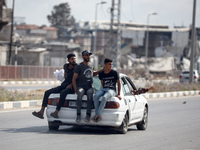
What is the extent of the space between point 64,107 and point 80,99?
1.49 ft

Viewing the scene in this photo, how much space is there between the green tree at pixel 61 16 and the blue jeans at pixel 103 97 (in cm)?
11346

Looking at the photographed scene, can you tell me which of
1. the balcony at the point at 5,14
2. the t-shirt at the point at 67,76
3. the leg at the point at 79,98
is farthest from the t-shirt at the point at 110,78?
the balcony at the point at 5,14

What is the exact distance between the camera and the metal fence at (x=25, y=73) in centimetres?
4259

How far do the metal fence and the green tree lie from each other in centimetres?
7536

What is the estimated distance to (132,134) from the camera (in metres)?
9.80

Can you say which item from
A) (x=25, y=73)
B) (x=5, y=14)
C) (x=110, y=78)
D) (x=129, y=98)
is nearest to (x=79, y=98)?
(x=110, y=78)

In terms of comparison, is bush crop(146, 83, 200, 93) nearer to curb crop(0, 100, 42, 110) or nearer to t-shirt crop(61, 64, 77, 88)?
curb crop(0, 100, 42, 110)

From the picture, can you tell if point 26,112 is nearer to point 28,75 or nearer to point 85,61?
point 85,61

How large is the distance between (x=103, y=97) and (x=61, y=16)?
379ft

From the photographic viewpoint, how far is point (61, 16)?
12300 centimetres

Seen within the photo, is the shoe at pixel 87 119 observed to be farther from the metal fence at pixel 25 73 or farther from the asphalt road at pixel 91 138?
the metal fence at pixel 25 73

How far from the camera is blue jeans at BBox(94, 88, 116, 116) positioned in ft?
30.0

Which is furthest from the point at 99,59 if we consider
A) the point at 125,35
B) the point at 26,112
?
the point at 26,112

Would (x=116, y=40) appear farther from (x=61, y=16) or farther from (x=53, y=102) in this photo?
(x=61, y=16)
